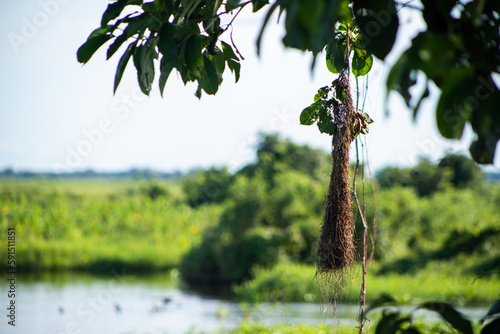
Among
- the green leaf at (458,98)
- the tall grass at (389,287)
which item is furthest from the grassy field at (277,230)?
the green leaf at (458,98)

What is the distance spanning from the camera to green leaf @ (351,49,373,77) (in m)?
1.83

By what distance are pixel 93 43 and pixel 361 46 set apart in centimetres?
91

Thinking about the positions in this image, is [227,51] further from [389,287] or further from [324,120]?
[389,287]

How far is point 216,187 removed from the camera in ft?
82.3

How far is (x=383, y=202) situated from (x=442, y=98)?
54.1ft

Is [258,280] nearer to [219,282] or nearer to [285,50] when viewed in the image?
[219,282]

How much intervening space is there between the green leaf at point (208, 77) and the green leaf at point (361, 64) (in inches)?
21.2

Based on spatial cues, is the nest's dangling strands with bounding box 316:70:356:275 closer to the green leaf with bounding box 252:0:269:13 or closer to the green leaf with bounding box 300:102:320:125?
the green leaf with bounding box 300:102:320:125

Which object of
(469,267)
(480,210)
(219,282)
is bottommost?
(219,282)

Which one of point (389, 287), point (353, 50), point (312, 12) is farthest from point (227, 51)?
point (389, 287)

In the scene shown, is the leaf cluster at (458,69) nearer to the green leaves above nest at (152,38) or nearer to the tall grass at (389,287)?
the green leaves above nest at (152,38)

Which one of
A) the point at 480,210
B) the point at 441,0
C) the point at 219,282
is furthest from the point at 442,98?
the point at 480,210

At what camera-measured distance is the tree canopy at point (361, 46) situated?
2.77ft

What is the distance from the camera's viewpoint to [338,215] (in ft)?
Answer: 6.55
